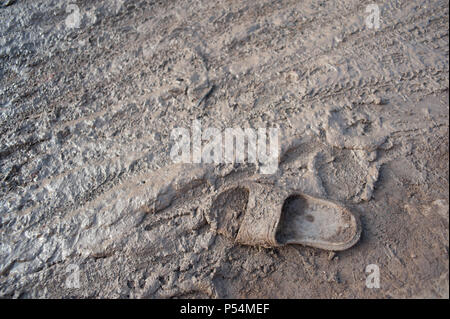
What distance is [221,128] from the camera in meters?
1.71

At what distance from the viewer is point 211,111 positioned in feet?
5.80

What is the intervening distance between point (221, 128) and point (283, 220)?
0.56 metres

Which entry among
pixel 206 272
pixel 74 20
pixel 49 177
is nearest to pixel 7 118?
pixel 49 177

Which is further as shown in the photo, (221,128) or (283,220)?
(221,128)

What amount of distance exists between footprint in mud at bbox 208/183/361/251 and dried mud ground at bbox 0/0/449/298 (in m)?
0.05

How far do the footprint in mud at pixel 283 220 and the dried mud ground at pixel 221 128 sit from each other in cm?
5
